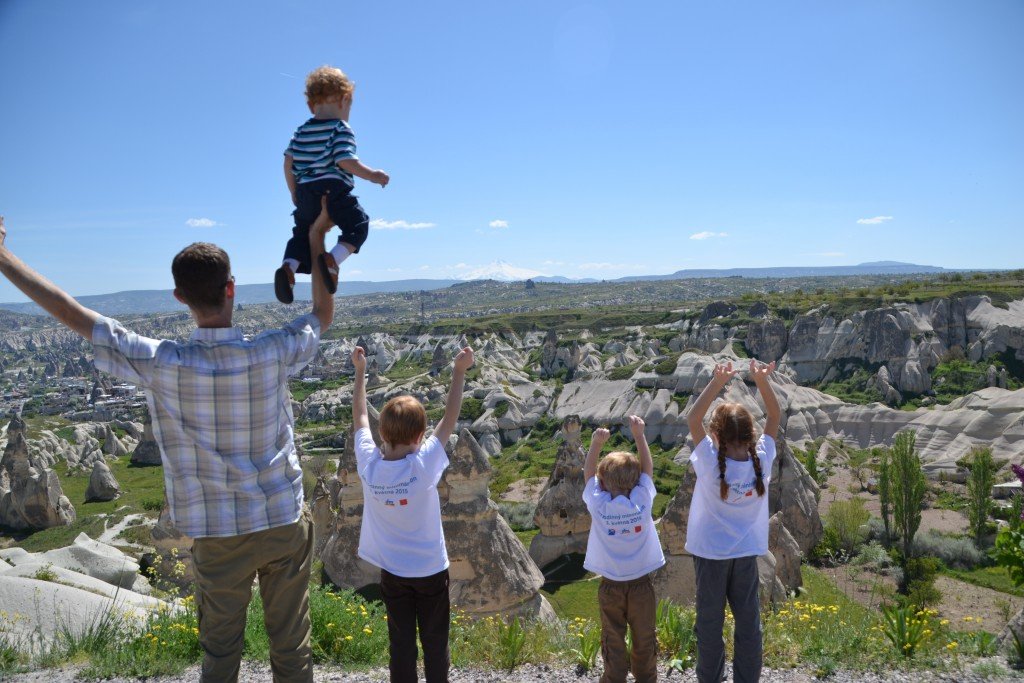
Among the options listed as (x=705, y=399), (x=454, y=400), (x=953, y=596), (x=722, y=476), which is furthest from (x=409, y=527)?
(x=953, y=596)

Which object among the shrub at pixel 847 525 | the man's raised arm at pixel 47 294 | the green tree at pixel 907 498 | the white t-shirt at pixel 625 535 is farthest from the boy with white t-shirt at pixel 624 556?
the green tree at pixel 907 498

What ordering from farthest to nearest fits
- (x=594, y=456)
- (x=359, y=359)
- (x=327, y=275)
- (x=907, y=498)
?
(x=907, y=498)
(x=594, y=456)
(x=359, y=359)
(x=327, y=275)

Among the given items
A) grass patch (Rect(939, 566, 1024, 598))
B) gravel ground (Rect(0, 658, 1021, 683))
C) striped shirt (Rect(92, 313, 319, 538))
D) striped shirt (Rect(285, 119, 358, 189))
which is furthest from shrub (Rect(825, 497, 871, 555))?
striped shirt (Rect(92, 313, 319, 538))

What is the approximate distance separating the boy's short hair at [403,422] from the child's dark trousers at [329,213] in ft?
2.38

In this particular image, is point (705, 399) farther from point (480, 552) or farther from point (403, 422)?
→ point (480, 552)

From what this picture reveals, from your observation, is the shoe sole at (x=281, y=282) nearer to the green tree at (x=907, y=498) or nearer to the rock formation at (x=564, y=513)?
the rock formation at (x=564, y=513)

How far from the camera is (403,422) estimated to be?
316cm

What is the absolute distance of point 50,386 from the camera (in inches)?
4163

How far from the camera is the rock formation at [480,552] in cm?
904

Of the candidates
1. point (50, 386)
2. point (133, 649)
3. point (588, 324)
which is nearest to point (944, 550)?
point (133, 649)

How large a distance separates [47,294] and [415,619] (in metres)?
2.08

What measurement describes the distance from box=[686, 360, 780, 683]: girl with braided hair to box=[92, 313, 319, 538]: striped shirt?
203cm

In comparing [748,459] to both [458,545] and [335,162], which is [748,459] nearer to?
[335,162]

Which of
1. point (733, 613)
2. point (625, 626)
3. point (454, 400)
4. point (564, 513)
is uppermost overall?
point (454, 400)
